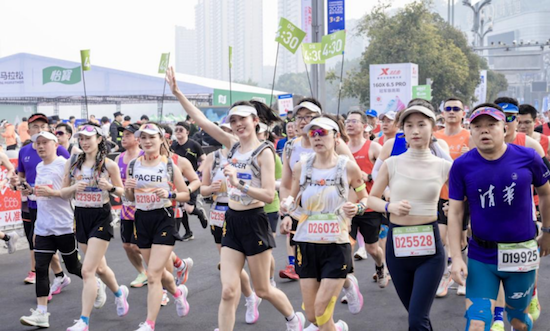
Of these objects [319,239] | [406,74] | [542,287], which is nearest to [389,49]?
[406,74]

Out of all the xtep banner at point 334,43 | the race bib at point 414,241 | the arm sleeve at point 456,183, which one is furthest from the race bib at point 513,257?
the xtep banner at point 334,43

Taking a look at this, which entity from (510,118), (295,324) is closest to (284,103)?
(510,118)

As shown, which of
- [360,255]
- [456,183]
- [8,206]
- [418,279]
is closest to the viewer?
[456,183]

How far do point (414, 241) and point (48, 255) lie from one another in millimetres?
3840

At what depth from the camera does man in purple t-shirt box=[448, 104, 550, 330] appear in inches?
177

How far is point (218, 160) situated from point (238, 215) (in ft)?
3.91

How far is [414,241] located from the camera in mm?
4910

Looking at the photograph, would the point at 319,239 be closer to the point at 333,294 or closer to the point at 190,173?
the point at 333,294

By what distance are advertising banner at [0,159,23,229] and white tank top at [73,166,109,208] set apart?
17.5 feet

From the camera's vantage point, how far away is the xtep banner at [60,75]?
4856 centimetres

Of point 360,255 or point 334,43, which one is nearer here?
point 360,255

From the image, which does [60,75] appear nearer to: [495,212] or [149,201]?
[149,201]

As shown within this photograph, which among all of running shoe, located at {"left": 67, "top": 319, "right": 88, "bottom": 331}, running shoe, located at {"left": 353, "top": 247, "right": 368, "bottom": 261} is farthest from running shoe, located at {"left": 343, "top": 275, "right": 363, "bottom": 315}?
running shoe, located at {"left": 353, "top": 247, "right": 368, "bottom": 261}

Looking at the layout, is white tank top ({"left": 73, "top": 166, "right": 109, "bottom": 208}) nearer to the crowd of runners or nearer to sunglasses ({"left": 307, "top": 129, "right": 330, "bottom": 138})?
the crowd of runners
